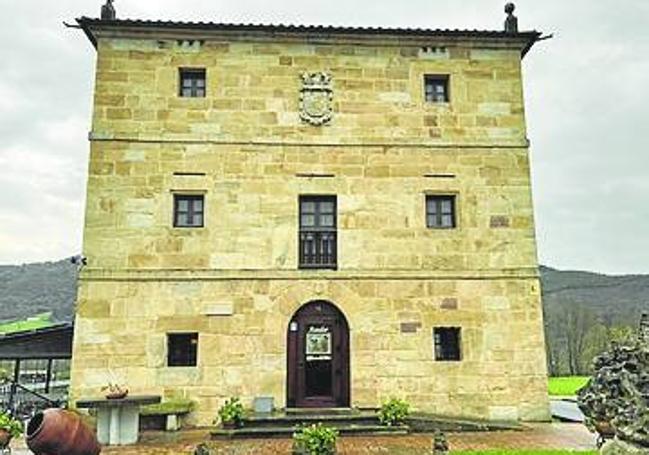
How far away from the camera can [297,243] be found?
1369 centimetres

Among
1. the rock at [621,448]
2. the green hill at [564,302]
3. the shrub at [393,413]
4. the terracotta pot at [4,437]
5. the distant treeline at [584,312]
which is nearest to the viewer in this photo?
the rock at [621,448]

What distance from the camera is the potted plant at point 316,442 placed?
9.30m

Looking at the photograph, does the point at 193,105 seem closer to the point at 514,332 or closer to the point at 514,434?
the point at 514,332

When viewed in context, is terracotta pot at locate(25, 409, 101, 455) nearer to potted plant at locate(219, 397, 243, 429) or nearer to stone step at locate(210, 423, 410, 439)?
stone step at locate(210, 423, 410, 439)

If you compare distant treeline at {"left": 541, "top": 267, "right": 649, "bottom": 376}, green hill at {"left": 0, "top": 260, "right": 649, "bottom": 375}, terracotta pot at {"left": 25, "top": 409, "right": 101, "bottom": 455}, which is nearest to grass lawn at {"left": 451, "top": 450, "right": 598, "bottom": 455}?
terracotta pot at {"left": 25, "top": 409, "right": 101, "bottom": 455}

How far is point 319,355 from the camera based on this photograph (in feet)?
44.3

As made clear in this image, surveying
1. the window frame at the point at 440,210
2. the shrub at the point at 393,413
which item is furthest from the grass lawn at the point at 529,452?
the window frame at the point at 440,210

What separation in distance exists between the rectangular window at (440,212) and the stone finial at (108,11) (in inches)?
347

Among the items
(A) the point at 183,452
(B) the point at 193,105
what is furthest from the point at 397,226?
(A) the point at 183,452

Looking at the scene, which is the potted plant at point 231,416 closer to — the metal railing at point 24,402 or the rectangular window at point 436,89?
the metal railing at point 24,402

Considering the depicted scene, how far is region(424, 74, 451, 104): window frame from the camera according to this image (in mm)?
14781

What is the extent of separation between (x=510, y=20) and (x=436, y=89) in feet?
8.74

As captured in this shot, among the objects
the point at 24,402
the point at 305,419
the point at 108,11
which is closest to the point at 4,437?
the point at 305,419

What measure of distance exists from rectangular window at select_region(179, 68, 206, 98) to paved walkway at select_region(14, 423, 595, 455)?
306 inches
